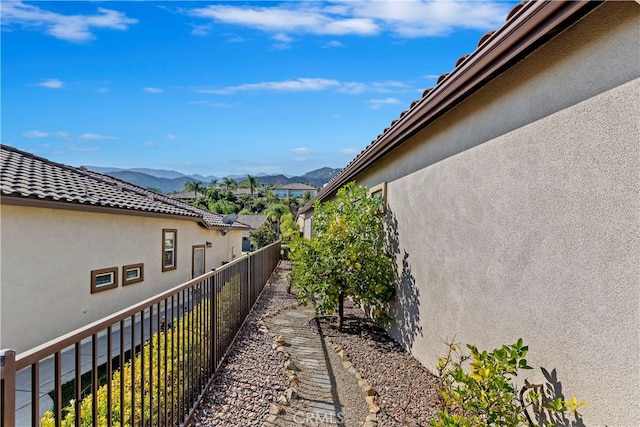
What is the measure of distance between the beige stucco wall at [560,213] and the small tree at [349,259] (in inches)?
81.7

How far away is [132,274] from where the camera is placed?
11211 mm

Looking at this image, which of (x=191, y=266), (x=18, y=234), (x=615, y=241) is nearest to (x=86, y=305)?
(x=18, y=234)

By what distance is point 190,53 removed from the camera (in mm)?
11039

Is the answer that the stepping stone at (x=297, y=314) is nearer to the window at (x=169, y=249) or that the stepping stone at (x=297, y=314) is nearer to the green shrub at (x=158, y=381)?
the green shrub at (x=158, y=381)

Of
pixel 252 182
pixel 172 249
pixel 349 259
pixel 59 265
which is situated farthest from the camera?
pixel 252 182

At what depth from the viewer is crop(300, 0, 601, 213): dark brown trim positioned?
2.41m

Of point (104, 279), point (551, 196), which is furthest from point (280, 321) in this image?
point (551, 196)

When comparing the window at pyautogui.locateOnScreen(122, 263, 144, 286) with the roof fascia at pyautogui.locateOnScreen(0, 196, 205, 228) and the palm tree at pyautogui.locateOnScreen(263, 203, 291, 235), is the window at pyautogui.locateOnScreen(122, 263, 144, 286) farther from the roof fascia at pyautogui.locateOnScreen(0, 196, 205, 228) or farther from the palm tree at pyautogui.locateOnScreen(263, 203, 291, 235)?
the palm tree at pyautogui.locateOnScreen(263, 203, 291, 235)

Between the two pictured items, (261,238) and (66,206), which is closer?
(66,206)

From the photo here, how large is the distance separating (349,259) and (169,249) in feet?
30.1

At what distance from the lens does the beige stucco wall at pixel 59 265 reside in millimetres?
7109

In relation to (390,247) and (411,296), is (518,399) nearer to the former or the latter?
(411,296)

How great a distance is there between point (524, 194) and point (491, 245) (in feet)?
2.24

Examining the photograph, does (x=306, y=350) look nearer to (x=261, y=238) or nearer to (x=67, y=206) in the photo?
(x=67, y=206)
